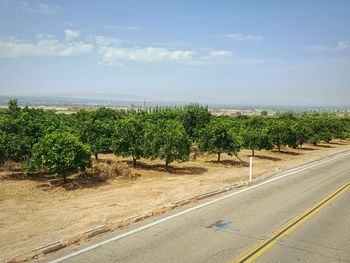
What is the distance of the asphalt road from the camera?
8438 millimetres

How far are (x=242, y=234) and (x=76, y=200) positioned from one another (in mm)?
7730

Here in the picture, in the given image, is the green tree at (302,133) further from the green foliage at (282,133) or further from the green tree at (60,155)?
the green tree at (60,155)

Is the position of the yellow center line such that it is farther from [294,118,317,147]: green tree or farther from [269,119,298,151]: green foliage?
[294,118,317,147]: green tree

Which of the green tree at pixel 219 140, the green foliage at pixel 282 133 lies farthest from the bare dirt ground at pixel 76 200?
the green foliage at pixel 282 133

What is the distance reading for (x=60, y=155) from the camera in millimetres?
17844

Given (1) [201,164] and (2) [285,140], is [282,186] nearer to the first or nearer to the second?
(1) [201,164]

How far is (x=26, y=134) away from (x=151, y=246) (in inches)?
668

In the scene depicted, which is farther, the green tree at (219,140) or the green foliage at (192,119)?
the green foliage at (192,119)

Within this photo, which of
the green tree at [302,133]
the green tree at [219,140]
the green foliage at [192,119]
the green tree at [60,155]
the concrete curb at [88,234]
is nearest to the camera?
the concrete curb at [88,234]

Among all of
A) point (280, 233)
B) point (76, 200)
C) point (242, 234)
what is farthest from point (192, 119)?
point (242, 234)

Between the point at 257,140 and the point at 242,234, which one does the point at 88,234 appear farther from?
the point at 257,140

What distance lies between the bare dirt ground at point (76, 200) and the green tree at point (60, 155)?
41.5 inches

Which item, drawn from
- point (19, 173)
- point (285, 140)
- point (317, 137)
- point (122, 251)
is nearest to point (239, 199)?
point (122, 251)

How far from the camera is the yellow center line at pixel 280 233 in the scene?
8.52 metres
